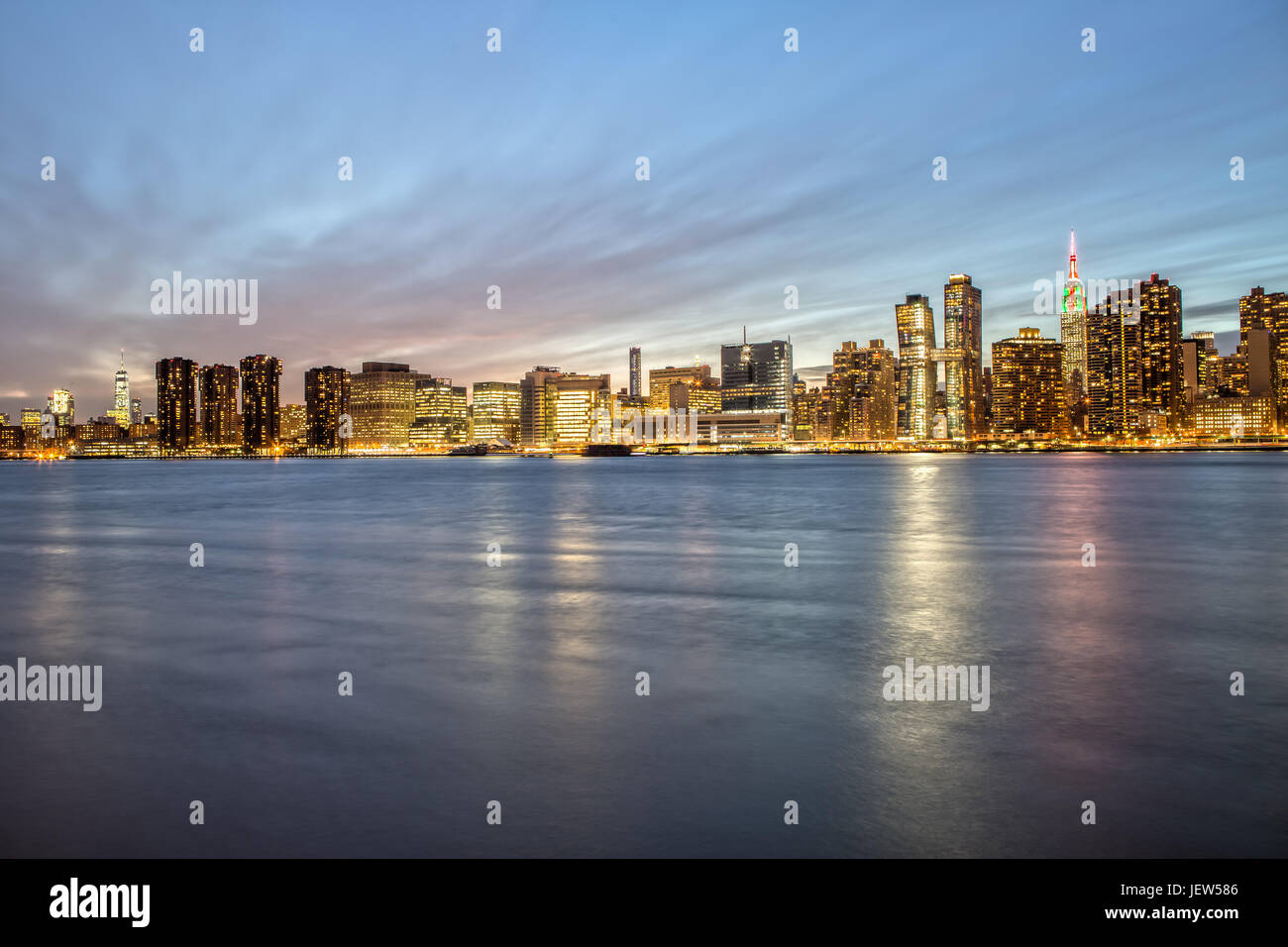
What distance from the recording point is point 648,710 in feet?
35.3

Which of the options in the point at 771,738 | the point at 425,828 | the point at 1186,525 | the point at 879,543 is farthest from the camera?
the point at 1186,525

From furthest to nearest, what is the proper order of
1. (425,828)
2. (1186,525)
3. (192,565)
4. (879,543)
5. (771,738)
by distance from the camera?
(1186,525) → (879,543) → (192,565) → (771,738) → (425,828)

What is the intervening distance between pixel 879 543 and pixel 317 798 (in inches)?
1110

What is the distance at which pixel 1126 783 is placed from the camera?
8102 millimetres

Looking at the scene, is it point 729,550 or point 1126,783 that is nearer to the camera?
point 1126,783

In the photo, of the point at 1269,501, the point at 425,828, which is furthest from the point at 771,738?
the point at 1269,501

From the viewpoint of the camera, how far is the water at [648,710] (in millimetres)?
7262

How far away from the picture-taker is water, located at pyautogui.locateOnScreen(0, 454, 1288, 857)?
7.26 m

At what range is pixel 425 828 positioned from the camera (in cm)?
724
